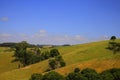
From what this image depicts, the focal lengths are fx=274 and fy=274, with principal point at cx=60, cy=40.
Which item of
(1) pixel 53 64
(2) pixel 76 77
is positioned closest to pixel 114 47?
(1) pixel 53 64

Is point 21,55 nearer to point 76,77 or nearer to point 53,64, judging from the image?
point 53,64

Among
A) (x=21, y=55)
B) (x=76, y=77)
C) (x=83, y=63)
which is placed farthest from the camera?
(x=21, y=55)

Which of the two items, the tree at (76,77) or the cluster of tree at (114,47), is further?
the cluster of tree at (114,47)

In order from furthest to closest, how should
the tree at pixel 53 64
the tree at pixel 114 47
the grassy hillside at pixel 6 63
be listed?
the grassy hillside at pixel 6 63 < the tree at pixel 114 47 < the tree at pixel 53 64

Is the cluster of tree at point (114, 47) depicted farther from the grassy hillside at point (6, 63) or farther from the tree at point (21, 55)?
the grassy hillside at point (6, 63)

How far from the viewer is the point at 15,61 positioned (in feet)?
503

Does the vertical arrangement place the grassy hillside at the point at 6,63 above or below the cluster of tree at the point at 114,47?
below

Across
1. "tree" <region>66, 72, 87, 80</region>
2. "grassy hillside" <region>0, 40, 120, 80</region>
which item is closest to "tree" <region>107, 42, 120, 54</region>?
"grassy hillside" <region>0, 40, 120, 80</region>

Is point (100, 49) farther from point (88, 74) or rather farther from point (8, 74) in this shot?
point (88, 74)

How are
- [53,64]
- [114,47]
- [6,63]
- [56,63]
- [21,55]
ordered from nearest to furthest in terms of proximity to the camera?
[53,64] < [56,63] < [114,47] < [21,55] < [6,63]

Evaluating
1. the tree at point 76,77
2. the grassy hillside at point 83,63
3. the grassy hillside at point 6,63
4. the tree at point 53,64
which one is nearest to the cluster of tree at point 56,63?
the tree at point 53,64

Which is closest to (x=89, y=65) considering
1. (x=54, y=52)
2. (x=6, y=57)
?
(x=54, y=52)

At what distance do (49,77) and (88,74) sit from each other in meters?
9.06

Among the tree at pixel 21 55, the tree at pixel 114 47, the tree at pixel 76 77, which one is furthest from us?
the tree at pixel 21 55
